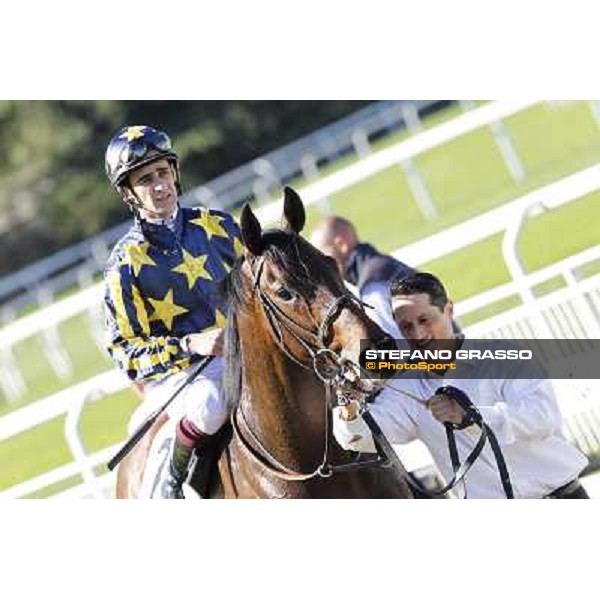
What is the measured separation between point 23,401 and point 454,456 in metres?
1.60

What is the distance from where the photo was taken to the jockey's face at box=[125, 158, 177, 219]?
5512mm

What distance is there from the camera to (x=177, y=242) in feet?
18.1

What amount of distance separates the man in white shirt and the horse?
3.7 inches

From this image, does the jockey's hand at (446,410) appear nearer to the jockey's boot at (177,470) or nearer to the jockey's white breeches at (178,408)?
the jockey's white breeches at (178,408)

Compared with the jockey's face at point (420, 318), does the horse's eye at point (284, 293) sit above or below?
above

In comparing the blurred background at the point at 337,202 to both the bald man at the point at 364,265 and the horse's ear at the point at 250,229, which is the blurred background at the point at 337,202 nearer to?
the bald man at the point at 364,265

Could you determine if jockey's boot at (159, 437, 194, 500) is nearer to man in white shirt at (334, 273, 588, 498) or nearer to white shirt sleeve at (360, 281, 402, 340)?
man in white shirt at (334, 273, 588, 498)

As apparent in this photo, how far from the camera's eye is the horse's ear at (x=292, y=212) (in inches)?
201

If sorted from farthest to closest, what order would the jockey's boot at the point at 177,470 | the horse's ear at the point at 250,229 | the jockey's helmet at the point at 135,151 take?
1. the jockey's helmet at the point at 135,151
2. the jockey's boot at the point at 177,470
3. the horse's ear at the point at 250,229

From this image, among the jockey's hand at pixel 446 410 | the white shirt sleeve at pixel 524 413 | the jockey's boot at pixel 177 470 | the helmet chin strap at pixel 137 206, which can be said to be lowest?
the white shirt sleeve at pixel 524 413

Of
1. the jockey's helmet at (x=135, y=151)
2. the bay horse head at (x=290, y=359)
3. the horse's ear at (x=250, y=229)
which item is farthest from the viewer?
the jockey's helmet at (x=135, y=151)

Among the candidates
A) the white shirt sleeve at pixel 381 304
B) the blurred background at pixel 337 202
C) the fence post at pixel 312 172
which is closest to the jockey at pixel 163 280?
the blurred background at pixel 337 202

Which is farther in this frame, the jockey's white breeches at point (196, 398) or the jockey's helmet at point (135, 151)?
the jockey's helmet at point (135, 151)

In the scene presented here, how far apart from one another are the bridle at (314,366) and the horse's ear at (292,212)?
0.13 metres
